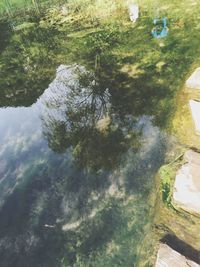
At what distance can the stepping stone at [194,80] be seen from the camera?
6775mm

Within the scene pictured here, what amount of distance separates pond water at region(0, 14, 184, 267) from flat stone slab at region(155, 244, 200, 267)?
40 cm

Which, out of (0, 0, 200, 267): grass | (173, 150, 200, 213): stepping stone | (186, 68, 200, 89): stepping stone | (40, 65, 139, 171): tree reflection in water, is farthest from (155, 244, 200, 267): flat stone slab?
(186, 68, 200, 89): stepping stone

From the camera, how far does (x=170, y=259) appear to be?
4.02 m

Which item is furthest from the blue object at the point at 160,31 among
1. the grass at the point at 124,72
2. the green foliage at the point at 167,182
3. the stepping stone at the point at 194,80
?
the green foliage at the point at 167,182

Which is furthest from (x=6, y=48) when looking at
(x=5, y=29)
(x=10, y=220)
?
(x=10, y=220)

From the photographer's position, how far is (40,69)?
9.15 metres

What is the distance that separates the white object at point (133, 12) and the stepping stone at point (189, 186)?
637cm

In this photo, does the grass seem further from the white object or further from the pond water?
the white object

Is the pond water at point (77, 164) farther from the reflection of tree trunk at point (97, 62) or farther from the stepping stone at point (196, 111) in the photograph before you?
the stepping stone at point (196, 111)

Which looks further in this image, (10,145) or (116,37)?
(116,37)

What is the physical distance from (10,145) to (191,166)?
12.1ft

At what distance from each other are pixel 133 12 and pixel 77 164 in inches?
251

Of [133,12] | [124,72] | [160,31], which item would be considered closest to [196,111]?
[124,72]

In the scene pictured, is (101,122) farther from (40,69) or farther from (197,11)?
(197,11)
